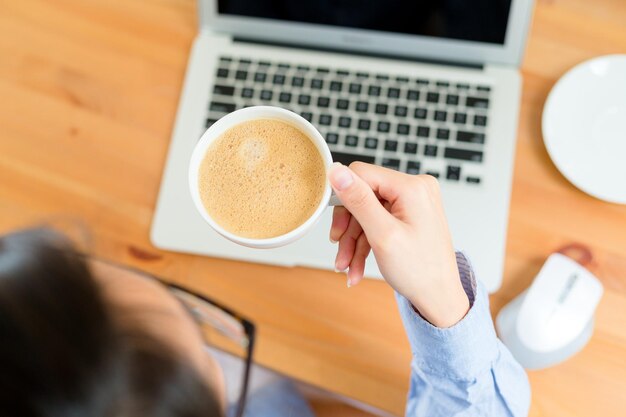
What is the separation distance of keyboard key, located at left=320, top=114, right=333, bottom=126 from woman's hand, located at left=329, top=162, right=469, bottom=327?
0.66ft

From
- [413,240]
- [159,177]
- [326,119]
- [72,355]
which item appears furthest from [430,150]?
[72,355]

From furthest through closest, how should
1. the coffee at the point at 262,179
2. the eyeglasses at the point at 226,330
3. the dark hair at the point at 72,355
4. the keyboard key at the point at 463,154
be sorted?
1. the keyboard key at the point at 463,154
2. the eyeglasses at the point at 226,330
3. the coffee at the point at 262,179
4. the dark hair at the point at 72,355

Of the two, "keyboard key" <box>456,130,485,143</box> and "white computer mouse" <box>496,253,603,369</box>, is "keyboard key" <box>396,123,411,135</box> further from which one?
"white computer mouse" <box>496,253,603,369</box>

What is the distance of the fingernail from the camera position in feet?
1.65

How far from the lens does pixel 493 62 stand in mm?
800

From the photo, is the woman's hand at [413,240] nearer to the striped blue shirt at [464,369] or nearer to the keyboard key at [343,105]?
the striped blue shirt at [464,369]

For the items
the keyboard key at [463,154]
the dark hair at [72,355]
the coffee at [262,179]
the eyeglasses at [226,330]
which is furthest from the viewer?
the keyboard key at [463,154]

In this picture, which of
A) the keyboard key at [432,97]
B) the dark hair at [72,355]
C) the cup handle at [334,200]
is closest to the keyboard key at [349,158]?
the keyboard key at [432,97]

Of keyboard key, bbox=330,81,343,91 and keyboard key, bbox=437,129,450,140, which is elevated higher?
keyboard key, bbox=330,81,343,91

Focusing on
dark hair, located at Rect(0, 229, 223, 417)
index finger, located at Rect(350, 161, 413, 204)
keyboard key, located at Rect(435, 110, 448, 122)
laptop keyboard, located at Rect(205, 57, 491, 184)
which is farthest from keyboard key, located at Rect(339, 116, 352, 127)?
dark hair, located at Rect(0, 229, 223, 417)

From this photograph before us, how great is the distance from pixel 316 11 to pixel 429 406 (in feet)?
1.54

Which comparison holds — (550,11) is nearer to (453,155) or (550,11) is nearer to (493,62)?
(493,62)

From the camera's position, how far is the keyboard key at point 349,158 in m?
0.77

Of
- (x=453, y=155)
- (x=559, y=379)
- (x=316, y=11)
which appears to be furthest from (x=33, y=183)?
(x=559, y=379)
